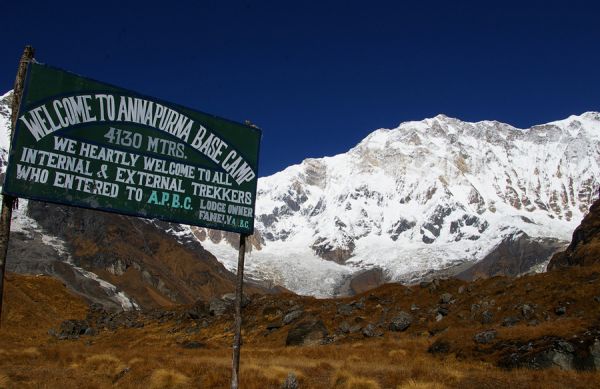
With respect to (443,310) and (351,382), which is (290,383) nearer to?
(351,382)

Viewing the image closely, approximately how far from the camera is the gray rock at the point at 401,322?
3764cm

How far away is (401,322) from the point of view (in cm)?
3803

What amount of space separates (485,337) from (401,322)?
1526 centimetres

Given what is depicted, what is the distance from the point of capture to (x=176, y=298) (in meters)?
177

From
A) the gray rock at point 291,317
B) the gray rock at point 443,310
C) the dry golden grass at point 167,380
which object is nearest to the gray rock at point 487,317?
the gray rock at point 443,310

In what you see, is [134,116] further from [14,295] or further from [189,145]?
[14,295]

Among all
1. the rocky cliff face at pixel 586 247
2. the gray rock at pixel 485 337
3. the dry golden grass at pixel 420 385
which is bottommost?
the dry golden grass at pixel 420 385

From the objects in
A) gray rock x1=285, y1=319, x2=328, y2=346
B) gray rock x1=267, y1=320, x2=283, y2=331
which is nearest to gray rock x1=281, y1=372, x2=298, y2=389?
gray rock x1=285, y1=319, x2=328, y2=346

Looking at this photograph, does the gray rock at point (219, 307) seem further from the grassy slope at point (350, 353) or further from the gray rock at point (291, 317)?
the gray rock at point (291, 317)

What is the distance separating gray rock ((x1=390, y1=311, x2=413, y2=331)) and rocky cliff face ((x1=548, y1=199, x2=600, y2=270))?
30706mm

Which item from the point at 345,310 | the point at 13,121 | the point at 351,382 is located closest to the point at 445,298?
the point at 345,310

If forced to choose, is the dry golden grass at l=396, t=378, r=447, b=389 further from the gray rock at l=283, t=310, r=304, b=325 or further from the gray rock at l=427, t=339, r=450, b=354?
the gray rock at l=283, t=310, r=304, b=325

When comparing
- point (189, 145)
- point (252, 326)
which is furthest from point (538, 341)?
point (252, 326)

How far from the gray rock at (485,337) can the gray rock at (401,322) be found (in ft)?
47.0
